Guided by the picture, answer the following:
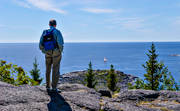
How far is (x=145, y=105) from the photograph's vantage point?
7543 mm

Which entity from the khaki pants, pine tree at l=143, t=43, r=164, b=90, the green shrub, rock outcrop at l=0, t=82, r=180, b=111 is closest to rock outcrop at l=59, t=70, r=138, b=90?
pine tree at l=143, t=43, r=164, b=90

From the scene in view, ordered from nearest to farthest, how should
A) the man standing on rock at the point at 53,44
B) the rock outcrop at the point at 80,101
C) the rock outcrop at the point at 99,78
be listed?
the rock outcrop at the point at 80,101, the man standing on rock at the point at 53,44, the rock outcrop at the point at 99,78


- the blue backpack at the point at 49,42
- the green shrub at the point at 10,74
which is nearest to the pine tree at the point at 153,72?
the green shrub at the point at 10,74

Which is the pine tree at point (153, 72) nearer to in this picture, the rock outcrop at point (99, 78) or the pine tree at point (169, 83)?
the pine tree at point (169, 83)

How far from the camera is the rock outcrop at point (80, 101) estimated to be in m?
6.06

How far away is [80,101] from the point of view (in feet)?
23.3

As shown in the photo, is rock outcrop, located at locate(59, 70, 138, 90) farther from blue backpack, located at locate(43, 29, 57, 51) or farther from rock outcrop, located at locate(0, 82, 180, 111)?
blue backpack, located at locate(43, 29, 57, 51)

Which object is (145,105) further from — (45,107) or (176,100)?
(45,107)

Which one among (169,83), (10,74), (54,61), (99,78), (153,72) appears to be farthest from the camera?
(99,78)

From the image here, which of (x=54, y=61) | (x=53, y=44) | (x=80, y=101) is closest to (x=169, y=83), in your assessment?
(x=80, y=101)

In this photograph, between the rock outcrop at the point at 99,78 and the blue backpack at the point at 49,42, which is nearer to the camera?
the blue backpack at the point at 49,42

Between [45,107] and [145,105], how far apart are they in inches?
160

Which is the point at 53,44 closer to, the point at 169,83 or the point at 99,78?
the point at 169,83

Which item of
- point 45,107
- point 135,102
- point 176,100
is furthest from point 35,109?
point 176,100
